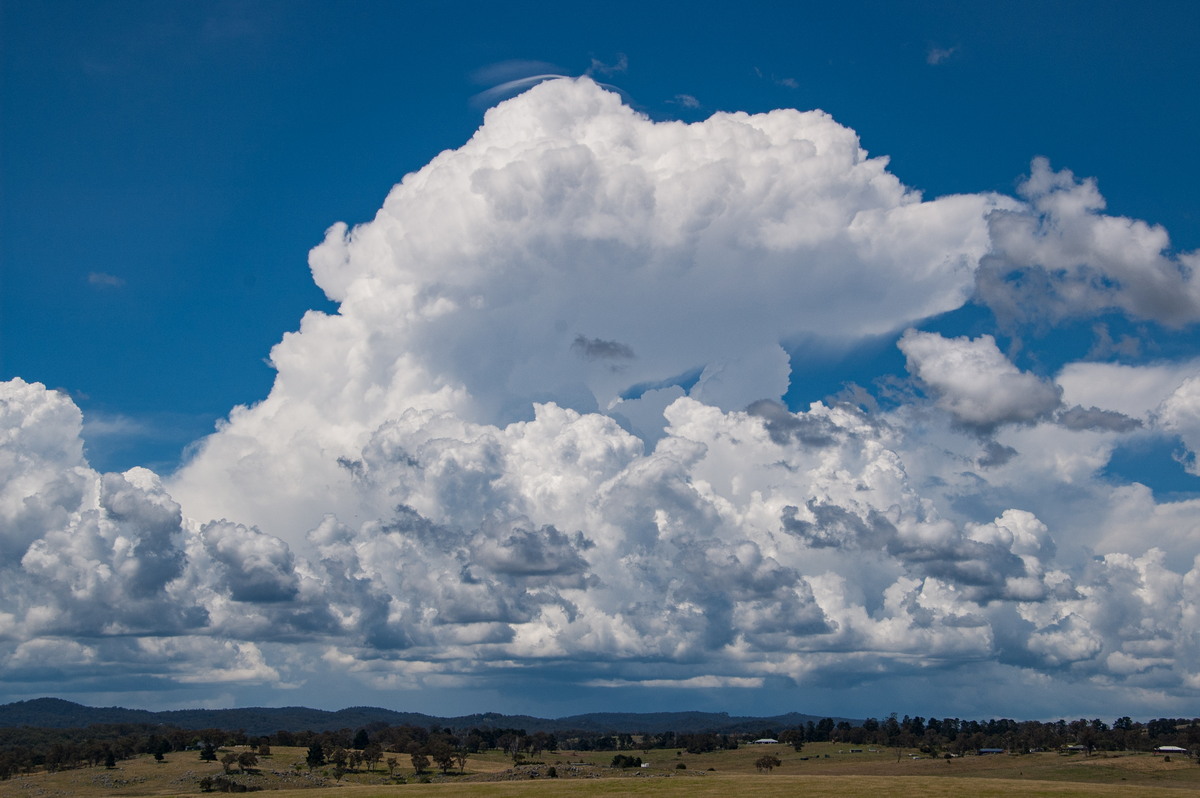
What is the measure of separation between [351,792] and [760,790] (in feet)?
207

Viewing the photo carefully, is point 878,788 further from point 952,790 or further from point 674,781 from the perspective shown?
point 674,781

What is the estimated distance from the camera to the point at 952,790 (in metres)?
128

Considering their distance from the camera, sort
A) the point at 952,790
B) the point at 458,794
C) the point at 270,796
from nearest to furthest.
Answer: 1. the point at 952,790
2. the point at 458,794
3. the point at 270,796

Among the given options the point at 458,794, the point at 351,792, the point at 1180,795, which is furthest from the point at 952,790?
the point at 351,792

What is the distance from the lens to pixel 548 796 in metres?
132

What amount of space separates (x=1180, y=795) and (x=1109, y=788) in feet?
29.8

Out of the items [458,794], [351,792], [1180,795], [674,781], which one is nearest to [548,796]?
[458,794]

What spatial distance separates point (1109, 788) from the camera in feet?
437

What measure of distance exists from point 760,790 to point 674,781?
2070 centimetres

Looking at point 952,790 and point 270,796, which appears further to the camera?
point 270,796

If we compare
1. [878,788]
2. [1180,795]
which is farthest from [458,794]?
[1180,795]

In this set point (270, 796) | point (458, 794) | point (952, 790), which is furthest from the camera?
point (270, 796)

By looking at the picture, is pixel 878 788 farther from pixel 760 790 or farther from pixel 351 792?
pixel 351 792

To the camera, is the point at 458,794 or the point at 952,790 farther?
the point at 458,794
